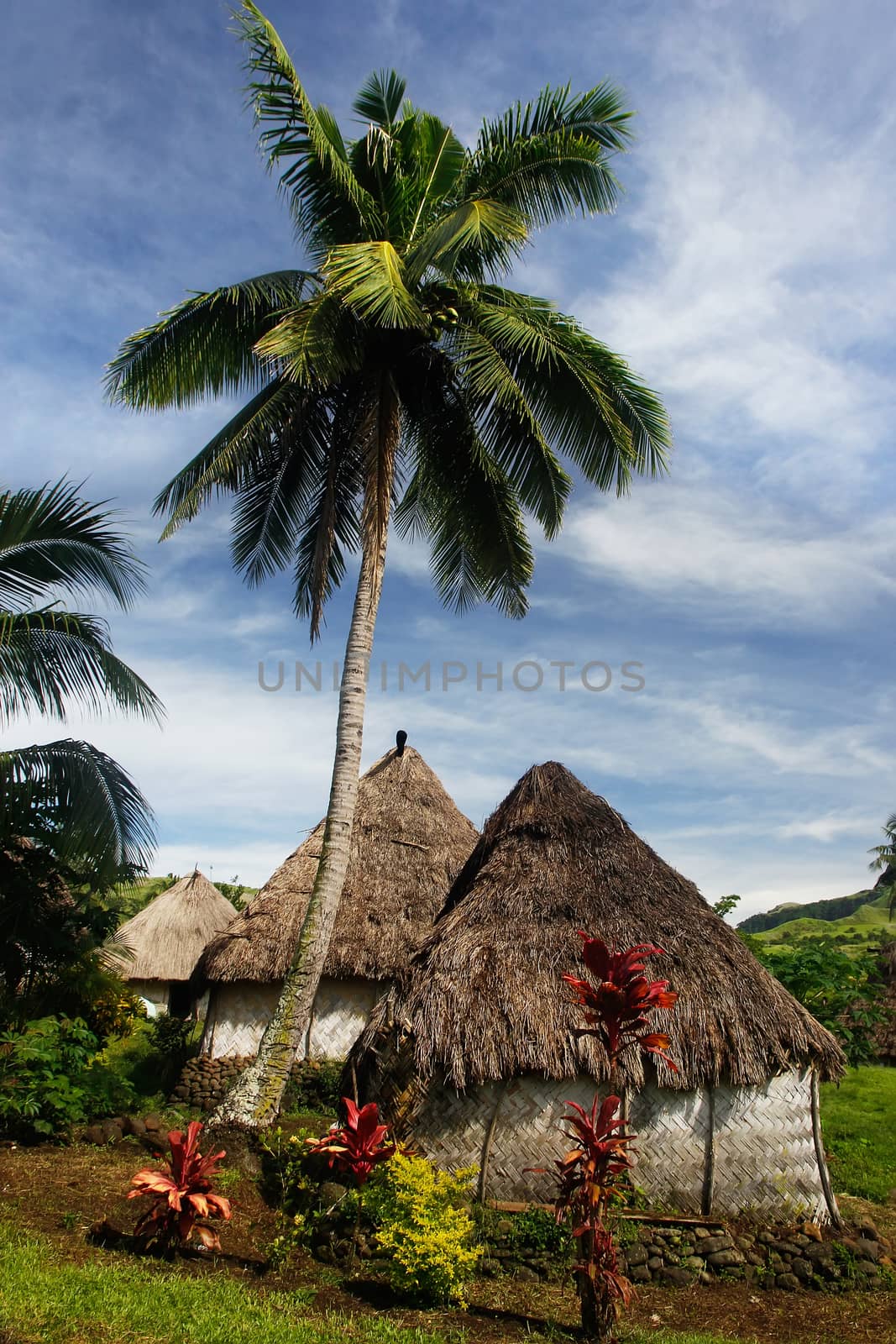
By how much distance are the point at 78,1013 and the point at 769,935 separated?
43.7 meters

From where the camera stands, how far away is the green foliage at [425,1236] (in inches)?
227

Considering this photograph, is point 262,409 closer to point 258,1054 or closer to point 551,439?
point 551,439

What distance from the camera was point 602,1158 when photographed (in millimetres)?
5227

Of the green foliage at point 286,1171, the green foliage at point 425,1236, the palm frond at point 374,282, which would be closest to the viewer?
the green foliage at point 425,1236

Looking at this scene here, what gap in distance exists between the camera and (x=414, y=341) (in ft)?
35.1

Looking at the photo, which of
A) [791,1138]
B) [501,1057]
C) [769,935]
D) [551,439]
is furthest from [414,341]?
[769,935]

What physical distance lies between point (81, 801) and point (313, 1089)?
6105 mm

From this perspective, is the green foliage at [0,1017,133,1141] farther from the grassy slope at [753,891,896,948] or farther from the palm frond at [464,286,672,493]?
the grassy slope at [753,891,896,948]

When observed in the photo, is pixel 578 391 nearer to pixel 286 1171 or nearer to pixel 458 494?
pixel 458 494

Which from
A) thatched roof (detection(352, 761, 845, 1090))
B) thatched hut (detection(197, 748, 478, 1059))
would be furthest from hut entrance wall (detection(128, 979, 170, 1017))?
thatched roof (detection(352, 761, 845, 1090))

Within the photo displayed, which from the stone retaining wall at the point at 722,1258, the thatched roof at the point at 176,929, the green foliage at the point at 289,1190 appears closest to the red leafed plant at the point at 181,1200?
the green foliage at the point at 289,1190

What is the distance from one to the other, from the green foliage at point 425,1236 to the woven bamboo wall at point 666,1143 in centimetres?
119

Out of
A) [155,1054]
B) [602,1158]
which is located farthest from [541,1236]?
Result: [155,1054]

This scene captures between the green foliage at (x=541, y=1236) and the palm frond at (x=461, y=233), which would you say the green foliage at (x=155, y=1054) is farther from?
the palm frond at (x=461, y=233)
